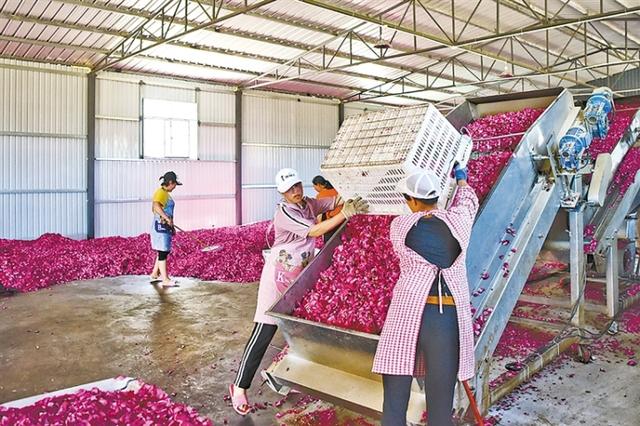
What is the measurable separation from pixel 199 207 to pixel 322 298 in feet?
36.6

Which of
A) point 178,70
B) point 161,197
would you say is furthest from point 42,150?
point 161,197

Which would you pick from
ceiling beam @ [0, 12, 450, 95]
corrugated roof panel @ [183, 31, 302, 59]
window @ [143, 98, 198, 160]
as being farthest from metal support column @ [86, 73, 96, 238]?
corrugated roof panel @ [183, 31, 302, 59]

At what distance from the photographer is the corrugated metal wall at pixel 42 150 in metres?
11.0

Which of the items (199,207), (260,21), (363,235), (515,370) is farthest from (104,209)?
(515,370)

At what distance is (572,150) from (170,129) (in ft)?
37.3

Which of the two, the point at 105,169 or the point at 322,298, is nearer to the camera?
the point at 322,298

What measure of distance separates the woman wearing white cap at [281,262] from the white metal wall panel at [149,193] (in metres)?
9.97

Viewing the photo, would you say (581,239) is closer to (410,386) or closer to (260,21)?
(410,386)

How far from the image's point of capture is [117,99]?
12.5 metres

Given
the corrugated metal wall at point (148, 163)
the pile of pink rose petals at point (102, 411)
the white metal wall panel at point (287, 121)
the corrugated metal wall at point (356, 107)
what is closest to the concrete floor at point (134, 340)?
the pile of pink rose petals at point (102, 411)

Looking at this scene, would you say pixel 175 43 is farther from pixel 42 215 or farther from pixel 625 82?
pixel 625 82

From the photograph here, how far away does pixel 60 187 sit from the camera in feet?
38.5

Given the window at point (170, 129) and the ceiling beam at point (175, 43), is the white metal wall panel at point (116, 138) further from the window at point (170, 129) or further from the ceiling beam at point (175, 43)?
the ceiling beam at point (175, 43)

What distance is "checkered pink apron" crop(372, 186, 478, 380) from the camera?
2508 millimetres
